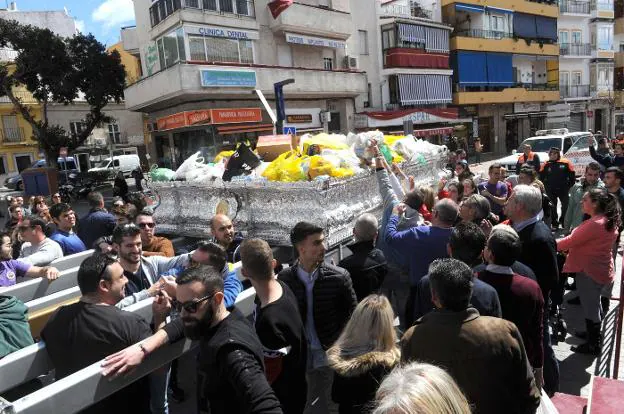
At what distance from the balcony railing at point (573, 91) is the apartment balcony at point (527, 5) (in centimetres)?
602

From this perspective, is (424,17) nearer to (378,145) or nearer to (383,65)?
(383,65)

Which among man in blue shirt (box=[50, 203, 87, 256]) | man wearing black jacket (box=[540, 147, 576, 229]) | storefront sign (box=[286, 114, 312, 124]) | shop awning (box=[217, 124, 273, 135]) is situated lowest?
man wearing black jacket (box=[540, 147, 576, 229])

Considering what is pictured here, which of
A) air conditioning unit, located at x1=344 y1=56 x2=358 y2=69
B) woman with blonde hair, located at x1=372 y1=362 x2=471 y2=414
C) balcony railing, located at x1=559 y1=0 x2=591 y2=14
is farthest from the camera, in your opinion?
balcony railing, located at x1=559 y1=0 x2=591 y2=14

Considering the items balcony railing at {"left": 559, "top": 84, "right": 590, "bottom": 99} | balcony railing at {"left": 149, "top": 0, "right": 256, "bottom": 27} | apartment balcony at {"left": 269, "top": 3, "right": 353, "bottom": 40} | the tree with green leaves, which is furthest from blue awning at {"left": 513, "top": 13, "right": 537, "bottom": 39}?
the tree with green leaves

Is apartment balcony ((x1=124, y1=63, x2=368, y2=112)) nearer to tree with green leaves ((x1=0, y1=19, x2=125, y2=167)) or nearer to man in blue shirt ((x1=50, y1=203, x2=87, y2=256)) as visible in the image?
tree with green leaves ((x1=0, y1=19, x2=125, y2=167))

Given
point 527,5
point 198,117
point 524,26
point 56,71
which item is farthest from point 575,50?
point 56,71

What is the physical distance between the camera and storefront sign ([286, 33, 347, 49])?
24.1 meters

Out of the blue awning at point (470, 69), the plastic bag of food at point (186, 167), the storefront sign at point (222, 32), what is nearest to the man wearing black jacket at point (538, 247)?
the plastic bag of food at point (186, 167)

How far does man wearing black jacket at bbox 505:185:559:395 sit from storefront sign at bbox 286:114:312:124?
826 inches

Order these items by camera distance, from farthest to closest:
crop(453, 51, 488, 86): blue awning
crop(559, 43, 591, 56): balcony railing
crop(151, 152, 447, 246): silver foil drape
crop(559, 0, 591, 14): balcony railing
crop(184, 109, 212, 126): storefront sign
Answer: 1. crop(559, 43, 591, 56): balcony railing
2. crop(559, 0, 591, 14): balcony railing
3. crop(453, 51, 488, 86): blue awning
4. crop(184, 109, 212, 126): storefront sign
5. crop(151, 152, 447, 246): silver foil drape

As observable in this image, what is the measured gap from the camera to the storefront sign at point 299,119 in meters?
24.6

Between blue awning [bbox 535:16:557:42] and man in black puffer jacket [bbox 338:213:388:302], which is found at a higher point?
blue awning [bbox 535:16:557:42]

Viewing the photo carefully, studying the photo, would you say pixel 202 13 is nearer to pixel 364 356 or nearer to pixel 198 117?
pixel 198 117

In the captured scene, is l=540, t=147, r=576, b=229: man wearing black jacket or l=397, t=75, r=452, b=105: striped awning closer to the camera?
l=540, t=147, r=576, b=229: man wearing black jacket
